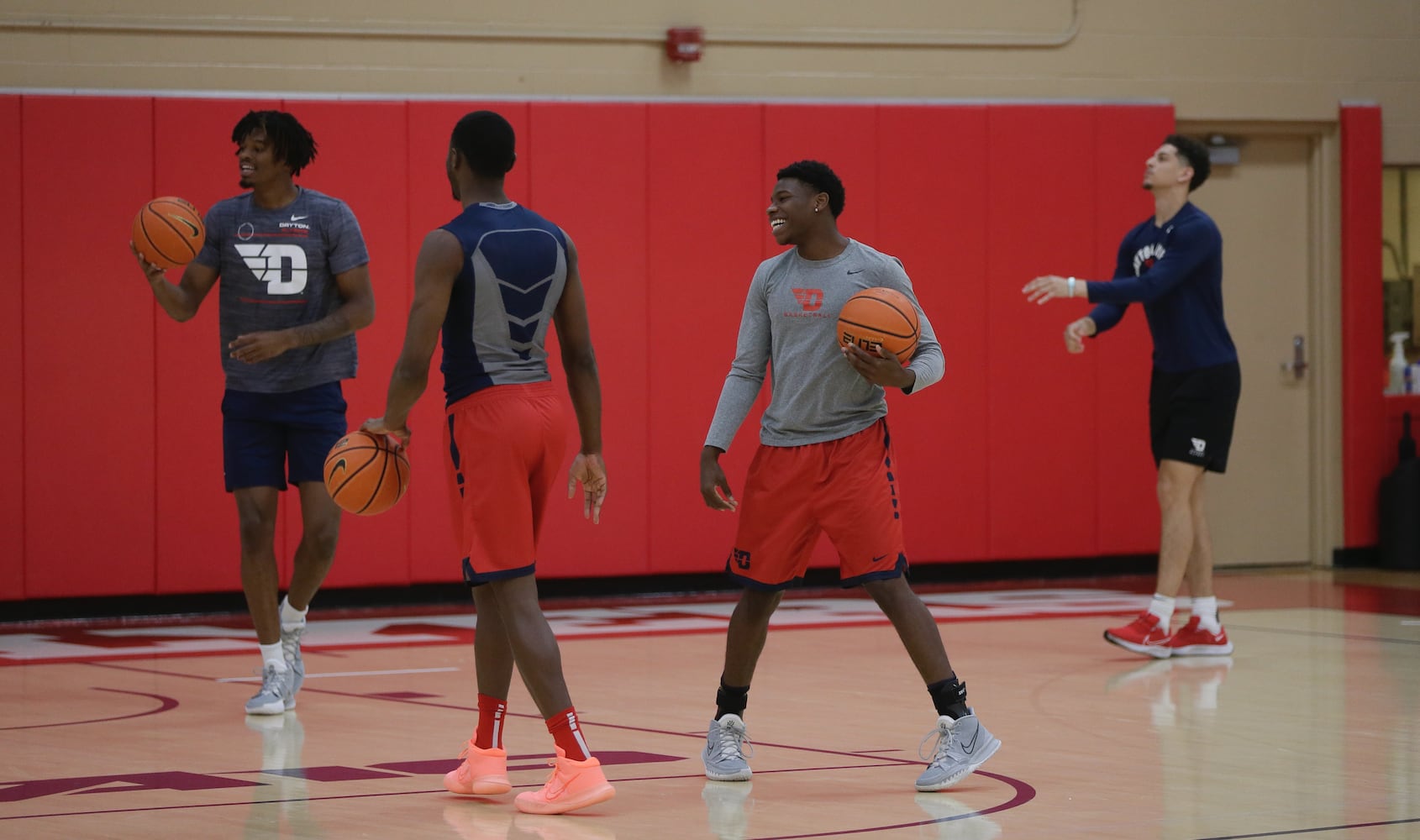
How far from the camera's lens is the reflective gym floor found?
402 centimetres

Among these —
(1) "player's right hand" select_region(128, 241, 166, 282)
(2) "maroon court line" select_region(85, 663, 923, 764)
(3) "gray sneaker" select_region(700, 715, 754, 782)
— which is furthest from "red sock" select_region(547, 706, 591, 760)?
(1) "player's right hand" select_region(128, 241, 166, 282)

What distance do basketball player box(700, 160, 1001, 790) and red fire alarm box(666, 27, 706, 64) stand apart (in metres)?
5.32

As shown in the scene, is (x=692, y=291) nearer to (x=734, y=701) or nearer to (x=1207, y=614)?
(x=1207, y=614)

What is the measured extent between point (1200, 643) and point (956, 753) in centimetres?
312

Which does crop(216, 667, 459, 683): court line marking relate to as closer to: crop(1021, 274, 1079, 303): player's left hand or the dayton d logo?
crop(1021, 274, 1079, 303): player's left hand

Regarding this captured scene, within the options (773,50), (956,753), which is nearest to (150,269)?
(956,753)

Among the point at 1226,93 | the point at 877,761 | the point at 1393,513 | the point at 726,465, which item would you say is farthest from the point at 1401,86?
the point at 877,761

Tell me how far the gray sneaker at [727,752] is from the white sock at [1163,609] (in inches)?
118

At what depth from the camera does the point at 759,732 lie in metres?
5.38

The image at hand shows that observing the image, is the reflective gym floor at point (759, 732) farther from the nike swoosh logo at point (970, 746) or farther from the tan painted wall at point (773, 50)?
the tan painted wall at point (773, 50)

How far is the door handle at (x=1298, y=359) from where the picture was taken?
11.3m

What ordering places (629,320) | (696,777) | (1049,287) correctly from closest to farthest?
(696,777)
(1049,287)
(629,320)

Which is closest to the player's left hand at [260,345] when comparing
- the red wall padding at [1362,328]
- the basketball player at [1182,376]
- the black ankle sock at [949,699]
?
the black ankle sock at [949,699]

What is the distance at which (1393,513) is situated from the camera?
1111 cm
